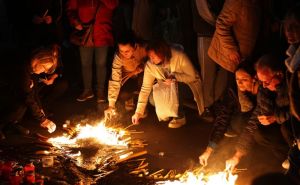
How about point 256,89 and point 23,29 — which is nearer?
point 256,89

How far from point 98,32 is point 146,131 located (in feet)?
6.73

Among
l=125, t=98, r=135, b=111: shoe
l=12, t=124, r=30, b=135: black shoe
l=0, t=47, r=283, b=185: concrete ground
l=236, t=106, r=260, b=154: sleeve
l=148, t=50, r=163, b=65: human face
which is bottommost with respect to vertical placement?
l=0, t=47, r=283, b=185: concrete ground

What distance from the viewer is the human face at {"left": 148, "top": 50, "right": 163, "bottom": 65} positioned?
663 cm

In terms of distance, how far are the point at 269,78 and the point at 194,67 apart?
194 cm

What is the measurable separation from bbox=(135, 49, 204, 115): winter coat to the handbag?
1.47 meters

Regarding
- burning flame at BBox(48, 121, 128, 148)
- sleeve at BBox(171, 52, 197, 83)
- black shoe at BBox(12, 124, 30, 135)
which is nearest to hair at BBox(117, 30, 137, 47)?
sleeve at BBox(171, 52, 197, 83)

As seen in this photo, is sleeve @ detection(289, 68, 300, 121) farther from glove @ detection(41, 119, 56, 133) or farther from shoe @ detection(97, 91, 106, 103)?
shoe @ detection(97, 91, 106, 103)

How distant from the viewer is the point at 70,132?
23.4ft

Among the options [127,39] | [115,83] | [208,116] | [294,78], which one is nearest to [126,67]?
[115,83]

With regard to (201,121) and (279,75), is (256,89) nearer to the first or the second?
(279,75)

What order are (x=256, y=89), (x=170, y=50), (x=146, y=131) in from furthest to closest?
(x=146, y=131) < (x=170, y=50) < (x=256, y=89)

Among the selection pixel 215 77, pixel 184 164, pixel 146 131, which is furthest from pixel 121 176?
pixel 215 77

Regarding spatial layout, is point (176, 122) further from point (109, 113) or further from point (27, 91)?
point (27, 91)

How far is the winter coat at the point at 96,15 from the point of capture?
25.5ft
